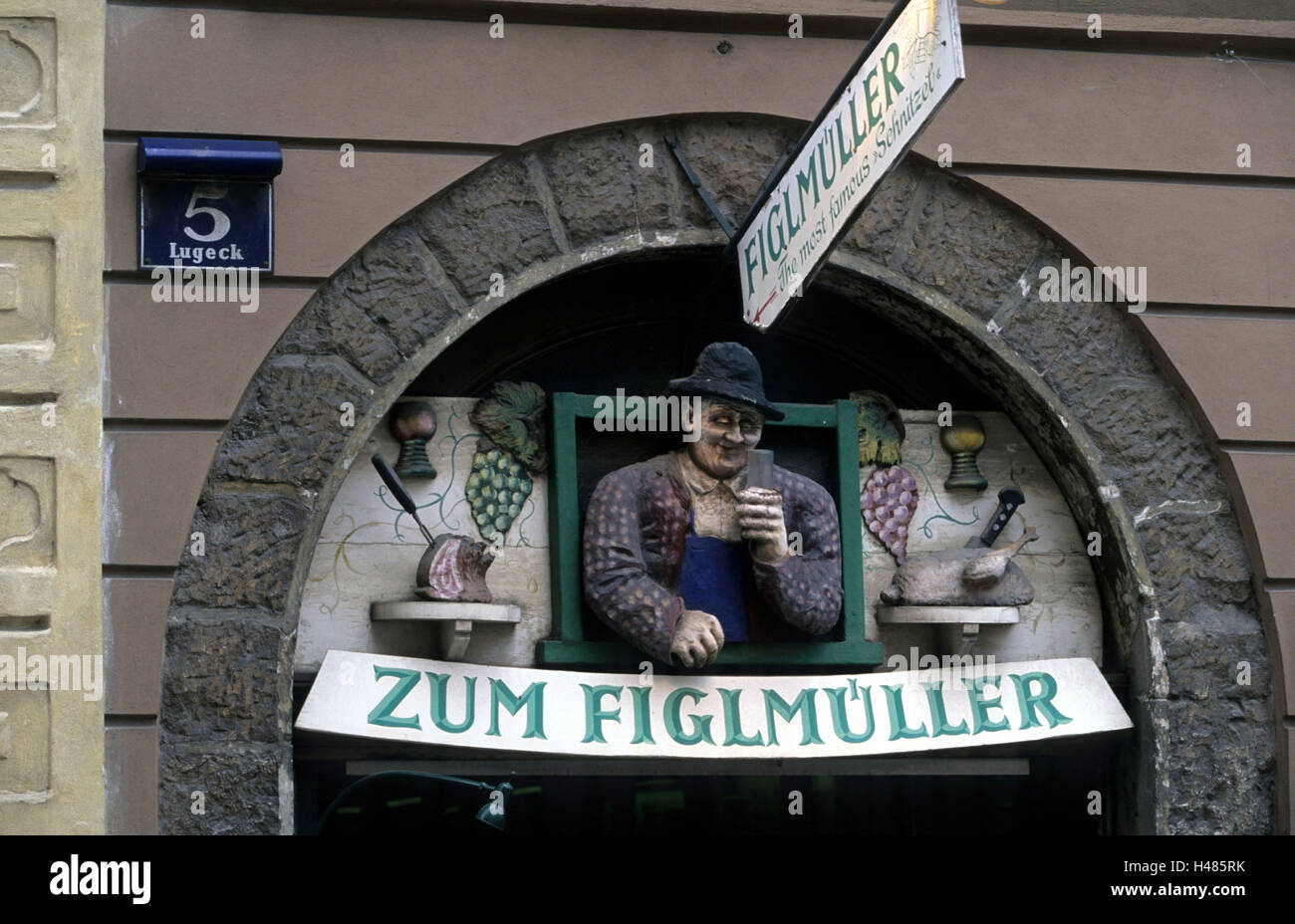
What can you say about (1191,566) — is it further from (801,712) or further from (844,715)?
(801,712)

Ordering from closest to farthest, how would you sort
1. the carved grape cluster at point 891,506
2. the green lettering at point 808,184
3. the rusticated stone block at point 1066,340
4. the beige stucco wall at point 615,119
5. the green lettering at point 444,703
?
the green lettering at point 808,184 < the beige stucco wall at point 615,119 < the green lettering at point 444,703 < the rusticated stone block at point 1066,340 < the carved grape cluster at point 891,506

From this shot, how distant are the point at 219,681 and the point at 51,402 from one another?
112cm

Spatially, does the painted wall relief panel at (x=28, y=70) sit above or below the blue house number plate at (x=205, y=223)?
above

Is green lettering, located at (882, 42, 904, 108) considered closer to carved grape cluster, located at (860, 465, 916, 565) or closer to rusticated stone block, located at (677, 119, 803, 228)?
rusticated stone block, located at (677, 119, 803, 228)

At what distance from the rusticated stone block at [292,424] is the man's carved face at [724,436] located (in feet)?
4.11

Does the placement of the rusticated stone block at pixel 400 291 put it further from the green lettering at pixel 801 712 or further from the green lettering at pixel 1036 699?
the green lettering at pixel 1036 699

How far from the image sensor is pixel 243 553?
23.1 feet

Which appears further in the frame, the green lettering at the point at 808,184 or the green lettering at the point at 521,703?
the green lettering at the point at 521,703

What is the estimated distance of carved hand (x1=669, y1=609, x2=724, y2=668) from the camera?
23.8 feet

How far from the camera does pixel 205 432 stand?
7.07m

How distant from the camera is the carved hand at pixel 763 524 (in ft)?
24.1

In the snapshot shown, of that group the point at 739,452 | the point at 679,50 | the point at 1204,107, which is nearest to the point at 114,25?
the point at 679,50

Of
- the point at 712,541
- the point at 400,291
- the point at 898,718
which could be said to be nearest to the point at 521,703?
the point at 712,541

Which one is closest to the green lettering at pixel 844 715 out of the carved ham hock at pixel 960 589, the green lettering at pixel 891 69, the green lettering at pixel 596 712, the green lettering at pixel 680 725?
the carved ham hock at pixel 960 589
